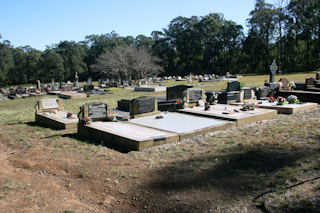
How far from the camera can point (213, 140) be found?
24.9 feet

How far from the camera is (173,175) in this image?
5211 millimetres

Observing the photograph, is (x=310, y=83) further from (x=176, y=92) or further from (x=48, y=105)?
(x=48, y=105)

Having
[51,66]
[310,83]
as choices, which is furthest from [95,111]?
[51,66]

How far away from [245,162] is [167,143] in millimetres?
2336

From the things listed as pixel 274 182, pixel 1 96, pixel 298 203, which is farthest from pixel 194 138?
pixel 1 96

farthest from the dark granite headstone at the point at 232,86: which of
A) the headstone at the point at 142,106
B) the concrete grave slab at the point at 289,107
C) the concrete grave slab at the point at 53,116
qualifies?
the concrete grave slab at the point at 53,116

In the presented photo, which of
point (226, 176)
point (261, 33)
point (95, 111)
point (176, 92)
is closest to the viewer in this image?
point (226, 176)

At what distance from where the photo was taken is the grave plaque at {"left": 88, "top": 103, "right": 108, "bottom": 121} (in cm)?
921

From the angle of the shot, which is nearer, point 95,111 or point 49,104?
point 95,111

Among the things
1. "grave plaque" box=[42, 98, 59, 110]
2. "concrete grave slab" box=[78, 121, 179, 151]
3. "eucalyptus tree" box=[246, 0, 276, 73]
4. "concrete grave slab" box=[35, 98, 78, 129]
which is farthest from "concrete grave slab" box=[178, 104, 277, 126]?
"eucalyptus tree" box=[246, 0, 276, 73]

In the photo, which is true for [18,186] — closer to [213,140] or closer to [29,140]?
[29,140]

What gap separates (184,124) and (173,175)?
4070 mm

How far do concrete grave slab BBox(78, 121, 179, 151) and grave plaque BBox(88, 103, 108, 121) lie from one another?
0.23 meters

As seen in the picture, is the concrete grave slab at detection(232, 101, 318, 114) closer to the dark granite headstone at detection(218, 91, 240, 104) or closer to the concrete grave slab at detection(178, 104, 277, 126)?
the concrete grave slab at detection(178, 104, 277, 126)
